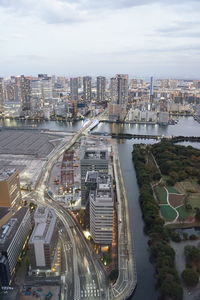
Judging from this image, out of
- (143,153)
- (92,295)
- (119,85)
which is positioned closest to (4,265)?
(92,295)

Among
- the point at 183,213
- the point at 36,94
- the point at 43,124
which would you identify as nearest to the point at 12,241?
the point at 183,213

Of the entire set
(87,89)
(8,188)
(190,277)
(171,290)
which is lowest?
(190,277)

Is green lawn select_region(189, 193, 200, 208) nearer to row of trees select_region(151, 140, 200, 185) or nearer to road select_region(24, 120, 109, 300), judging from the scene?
row of trees select_region(151, 140, 200, 185)

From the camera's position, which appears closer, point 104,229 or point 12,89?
point 104,229

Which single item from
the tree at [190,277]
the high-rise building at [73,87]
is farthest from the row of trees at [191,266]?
the high-rise building at [73,87]

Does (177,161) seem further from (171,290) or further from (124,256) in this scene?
(171,290)

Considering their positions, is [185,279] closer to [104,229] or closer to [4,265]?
[104,229]

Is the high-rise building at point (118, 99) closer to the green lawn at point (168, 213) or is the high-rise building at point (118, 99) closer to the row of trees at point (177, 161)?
the row of trees at point (177, 161)
